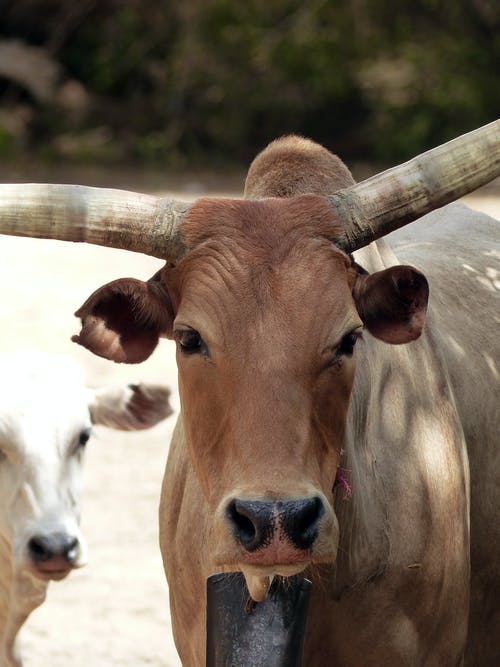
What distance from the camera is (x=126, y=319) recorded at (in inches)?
156

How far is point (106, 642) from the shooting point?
699 cm

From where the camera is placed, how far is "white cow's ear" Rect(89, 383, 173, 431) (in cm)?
621

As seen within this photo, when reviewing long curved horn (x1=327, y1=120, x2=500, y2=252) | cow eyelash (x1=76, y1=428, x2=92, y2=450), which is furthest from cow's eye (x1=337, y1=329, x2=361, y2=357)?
cow eyelash (x1=76, y1=428, x2=92, y2=450)

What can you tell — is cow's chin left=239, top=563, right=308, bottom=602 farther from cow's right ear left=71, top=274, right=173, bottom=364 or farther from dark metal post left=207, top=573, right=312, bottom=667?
cow's right ear left=71, top=274, right=173, bottom=364

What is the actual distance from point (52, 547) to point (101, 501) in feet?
12.8

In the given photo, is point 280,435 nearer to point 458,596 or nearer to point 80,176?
point 458,596

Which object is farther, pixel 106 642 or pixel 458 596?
Answer: pixel 106 642

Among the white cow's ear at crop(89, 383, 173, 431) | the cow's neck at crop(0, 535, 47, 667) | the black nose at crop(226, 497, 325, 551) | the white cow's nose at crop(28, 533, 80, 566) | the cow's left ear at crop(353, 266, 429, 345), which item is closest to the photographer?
the black nose at crop(226, 497, 325, 551)

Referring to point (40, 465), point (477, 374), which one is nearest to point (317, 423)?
point (477, 374)

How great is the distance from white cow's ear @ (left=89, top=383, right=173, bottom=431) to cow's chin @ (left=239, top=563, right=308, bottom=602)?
8.09ft

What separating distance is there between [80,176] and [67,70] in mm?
3224

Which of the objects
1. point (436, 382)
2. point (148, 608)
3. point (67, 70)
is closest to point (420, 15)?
point (67, 70)

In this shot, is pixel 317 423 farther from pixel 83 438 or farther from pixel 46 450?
pixel 83 438

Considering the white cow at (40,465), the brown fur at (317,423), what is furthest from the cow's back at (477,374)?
the white cow at (40,465)
